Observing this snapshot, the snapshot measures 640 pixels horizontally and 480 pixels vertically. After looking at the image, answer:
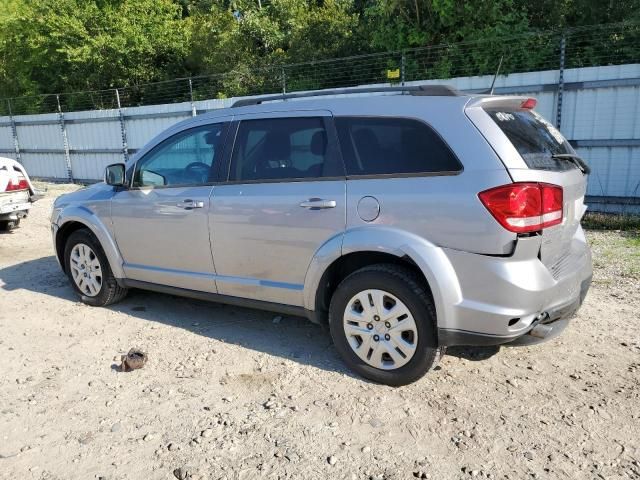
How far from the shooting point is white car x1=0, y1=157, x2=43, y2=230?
8414 mm

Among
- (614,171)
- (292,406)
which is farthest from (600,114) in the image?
(292,406)

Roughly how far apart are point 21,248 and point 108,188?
3.70m

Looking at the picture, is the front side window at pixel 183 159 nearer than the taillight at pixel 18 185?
Yes

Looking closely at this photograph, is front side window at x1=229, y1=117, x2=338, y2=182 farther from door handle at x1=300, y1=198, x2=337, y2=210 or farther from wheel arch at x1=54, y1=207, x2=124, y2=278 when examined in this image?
wheel arch at x1=54, y1=207, x2=124, y2=278

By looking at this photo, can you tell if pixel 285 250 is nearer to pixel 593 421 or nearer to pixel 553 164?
pixel 553 164

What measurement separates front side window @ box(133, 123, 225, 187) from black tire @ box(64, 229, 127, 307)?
815mm

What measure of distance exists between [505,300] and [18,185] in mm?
7962

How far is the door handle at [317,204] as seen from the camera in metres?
3.69

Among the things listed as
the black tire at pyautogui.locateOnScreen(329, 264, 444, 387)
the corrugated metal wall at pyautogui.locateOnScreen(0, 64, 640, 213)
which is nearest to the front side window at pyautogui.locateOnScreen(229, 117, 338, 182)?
the black tire at pyautogui.locateOnScreen(329, 264, 444, 387)

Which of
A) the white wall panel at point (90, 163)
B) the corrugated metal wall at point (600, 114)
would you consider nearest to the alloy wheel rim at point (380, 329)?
the corrugated metal wall at point (600, 114)

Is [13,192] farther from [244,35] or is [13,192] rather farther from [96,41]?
[96,41]

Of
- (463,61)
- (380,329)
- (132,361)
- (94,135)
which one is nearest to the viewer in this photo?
(380,329)

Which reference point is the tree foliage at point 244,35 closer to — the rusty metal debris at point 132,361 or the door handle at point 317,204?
the door handle at point 317,204

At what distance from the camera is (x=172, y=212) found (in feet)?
15.0
